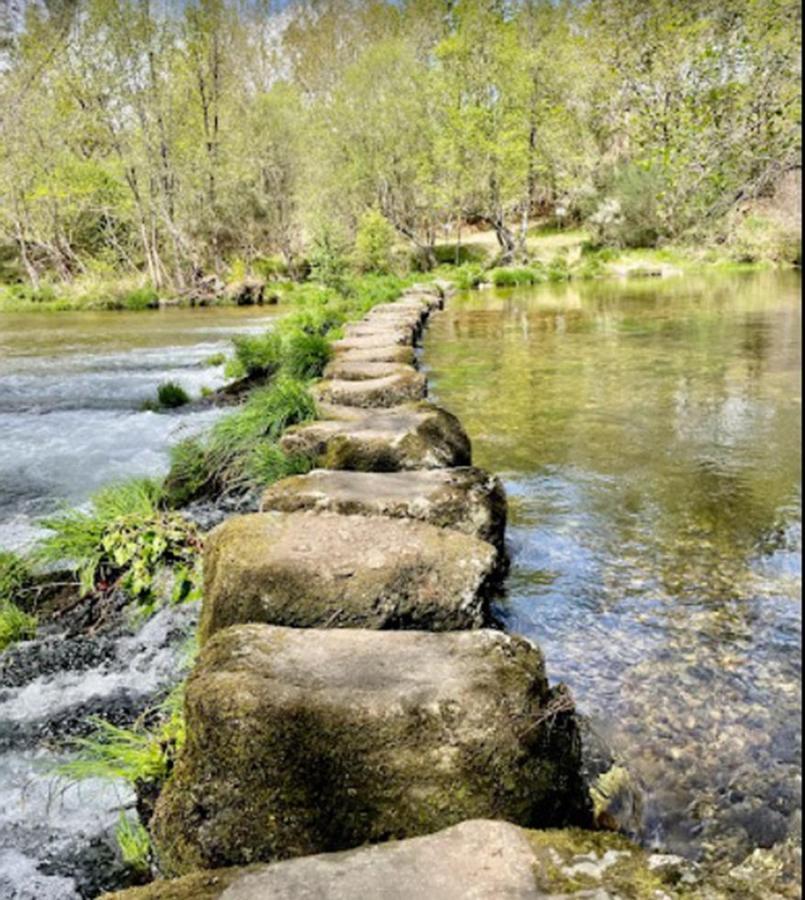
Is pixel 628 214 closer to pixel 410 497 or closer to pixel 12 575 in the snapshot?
pixel 410 497

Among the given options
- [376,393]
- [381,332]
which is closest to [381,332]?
[381,332]

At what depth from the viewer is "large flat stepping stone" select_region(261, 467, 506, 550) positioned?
3.80 m

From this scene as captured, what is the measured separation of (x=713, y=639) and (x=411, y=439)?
2.09m

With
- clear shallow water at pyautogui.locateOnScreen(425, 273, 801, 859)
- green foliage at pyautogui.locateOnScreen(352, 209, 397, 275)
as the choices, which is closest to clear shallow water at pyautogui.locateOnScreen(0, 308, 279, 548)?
clear shallow water at pyautogui.locateOnScreen(425, 273, 801, 859)

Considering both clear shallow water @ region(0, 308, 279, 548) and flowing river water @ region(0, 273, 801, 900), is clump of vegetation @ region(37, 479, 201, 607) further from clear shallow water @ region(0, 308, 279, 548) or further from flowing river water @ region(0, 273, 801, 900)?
clear shallow water @ region(0, 308, 279, 548)

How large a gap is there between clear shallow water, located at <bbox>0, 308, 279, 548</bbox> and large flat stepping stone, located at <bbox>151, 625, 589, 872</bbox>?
3826 mm

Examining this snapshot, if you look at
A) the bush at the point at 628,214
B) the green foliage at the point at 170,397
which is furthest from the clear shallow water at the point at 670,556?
the bush at the point at 628,214

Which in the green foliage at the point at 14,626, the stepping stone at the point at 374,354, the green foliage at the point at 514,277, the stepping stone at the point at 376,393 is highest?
the green foliage at the point at 514,277

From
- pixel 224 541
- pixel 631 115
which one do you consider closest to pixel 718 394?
pixel 631 115

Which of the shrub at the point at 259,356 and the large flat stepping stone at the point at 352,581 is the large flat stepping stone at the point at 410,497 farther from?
the shrub at the point at 259,356

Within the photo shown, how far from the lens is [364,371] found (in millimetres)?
7547

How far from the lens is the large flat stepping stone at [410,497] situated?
12.5ft

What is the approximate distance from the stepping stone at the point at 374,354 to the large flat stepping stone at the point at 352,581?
5.24 m

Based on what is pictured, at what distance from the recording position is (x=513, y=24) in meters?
33.0
